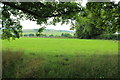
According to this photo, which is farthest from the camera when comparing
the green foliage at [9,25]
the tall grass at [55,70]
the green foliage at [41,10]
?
the green foliage at [9,25]

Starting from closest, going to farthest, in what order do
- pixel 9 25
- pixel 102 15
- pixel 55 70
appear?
pixel 55 70, pixel 9 25, pixel 102 15

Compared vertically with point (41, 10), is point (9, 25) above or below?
below

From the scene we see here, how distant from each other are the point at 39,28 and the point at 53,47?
283 cm

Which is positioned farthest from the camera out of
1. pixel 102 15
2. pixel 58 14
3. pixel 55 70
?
pixel 102 15

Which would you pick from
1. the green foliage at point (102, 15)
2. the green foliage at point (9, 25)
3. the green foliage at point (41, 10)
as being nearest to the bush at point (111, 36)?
the green foliage at point (102, 15)

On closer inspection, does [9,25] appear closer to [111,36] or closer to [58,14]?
[58,14]

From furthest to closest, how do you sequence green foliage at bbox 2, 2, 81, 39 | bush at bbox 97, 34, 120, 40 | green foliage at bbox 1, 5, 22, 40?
1. bush at bbox 97, 34, 120, 40
2. green foliage at bbox 1, 5, 22, 40
3. green foliage at bbox 2, 2, 81, 39

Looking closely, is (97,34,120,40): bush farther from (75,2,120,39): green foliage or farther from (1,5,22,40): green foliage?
(1,5,22,40): green foliage

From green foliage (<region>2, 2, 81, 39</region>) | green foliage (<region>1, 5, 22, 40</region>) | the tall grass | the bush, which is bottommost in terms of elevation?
the tall grass

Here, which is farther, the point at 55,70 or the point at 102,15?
the point at 102,15

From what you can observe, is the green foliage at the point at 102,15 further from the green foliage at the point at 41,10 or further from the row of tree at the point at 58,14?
the green foliage at the point at 41,10

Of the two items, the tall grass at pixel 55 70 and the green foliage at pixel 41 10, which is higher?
the green foliage at pixel 41 10

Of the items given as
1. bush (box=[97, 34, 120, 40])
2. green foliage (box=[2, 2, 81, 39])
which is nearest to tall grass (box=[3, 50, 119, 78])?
green foliage (box=[2, 2, 81, 39])

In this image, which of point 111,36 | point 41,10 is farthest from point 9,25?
point 111,36
